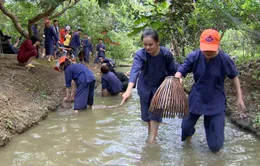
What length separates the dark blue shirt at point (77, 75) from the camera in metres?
7.05

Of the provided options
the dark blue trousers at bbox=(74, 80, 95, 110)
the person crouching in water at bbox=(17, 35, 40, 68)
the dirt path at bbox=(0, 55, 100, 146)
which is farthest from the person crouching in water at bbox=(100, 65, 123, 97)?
the person crouching in water at bbox=(17, 35, 40, 68)

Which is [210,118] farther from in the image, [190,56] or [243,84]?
[243,84]

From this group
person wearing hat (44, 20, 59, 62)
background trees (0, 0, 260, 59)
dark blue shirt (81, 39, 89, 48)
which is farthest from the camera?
dark blue shirt (81, 39, 89, 48)

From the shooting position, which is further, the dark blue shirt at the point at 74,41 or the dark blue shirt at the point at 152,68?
the dark blue shirt at the point at 74,41

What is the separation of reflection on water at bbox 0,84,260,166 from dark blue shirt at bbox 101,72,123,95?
2711mm

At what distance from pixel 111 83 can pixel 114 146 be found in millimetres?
4610

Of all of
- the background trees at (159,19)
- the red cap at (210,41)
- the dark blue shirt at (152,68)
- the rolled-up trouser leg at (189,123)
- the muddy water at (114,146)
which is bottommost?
the muddy water at (114,146)

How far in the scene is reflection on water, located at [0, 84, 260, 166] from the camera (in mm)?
4035

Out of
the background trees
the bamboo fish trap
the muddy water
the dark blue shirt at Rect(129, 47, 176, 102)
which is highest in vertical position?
the background trees

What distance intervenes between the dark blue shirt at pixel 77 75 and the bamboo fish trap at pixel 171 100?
3395mm

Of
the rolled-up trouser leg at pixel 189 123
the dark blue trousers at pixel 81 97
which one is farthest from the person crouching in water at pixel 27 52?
the rolled-up trouser leg at pixel 189 123

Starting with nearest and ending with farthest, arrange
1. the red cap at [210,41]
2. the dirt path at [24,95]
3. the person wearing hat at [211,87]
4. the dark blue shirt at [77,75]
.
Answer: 1. the red cap at [210,41]
2. the person wearing hat at [211,87]
3. the dirt path at [24,95]
4. the dark blue shirt at [77,75]

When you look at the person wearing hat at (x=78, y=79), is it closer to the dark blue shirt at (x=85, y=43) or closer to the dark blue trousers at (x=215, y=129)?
the dark blue trousers at (x=215, y=129)

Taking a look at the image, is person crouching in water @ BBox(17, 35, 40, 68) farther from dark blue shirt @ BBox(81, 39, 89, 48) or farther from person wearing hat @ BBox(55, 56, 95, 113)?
dark blue shirt @ BBox(81, 39, 89, 48)
